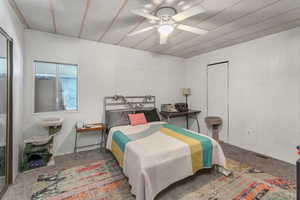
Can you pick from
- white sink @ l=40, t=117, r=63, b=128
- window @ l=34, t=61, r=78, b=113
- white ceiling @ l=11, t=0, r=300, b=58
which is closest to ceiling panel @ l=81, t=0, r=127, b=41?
white ceiling @ l=11, t=0, r=300, b=58

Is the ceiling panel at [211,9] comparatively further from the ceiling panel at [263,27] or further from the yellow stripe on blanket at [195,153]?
the yellow stripe on blanket at [195,153]

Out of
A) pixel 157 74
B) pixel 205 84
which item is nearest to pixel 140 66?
pixel 157 74

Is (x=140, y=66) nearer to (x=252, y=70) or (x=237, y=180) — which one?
(x=252, y=70)

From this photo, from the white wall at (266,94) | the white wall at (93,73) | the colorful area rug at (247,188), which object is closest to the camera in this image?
the colorful area rug at (247,188)

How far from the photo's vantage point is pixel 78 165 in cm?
255

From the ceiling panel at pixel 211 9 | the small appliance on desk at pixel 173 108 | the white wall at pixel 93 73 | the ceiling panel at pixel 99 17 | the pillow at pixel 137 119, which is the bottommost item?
the pillow at pixel 137 119

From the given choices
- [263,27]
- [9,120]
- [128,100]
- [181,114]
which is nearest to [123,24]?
[128,100]

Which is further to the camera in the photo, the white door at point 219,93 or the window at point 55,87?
the white door at point 219,93

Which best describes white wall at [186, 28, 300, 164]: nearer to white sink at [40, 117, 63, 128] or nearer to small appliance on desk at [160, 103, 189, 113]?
small appliance on desk at [160, 103, 189, 113]

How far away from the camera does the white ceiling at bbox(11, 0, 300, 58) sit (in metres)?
1.88

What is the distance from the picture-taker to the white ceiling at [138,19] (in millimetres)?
1876

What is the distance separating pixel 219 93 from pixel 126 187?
3.32 meters

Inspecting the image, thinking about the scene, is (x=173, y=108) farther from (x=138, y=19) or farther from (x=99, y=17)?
(x=99, y=17)

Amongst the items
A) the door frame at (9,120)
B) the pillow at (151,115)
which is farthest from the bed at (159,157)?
the door frame at (9,120)
